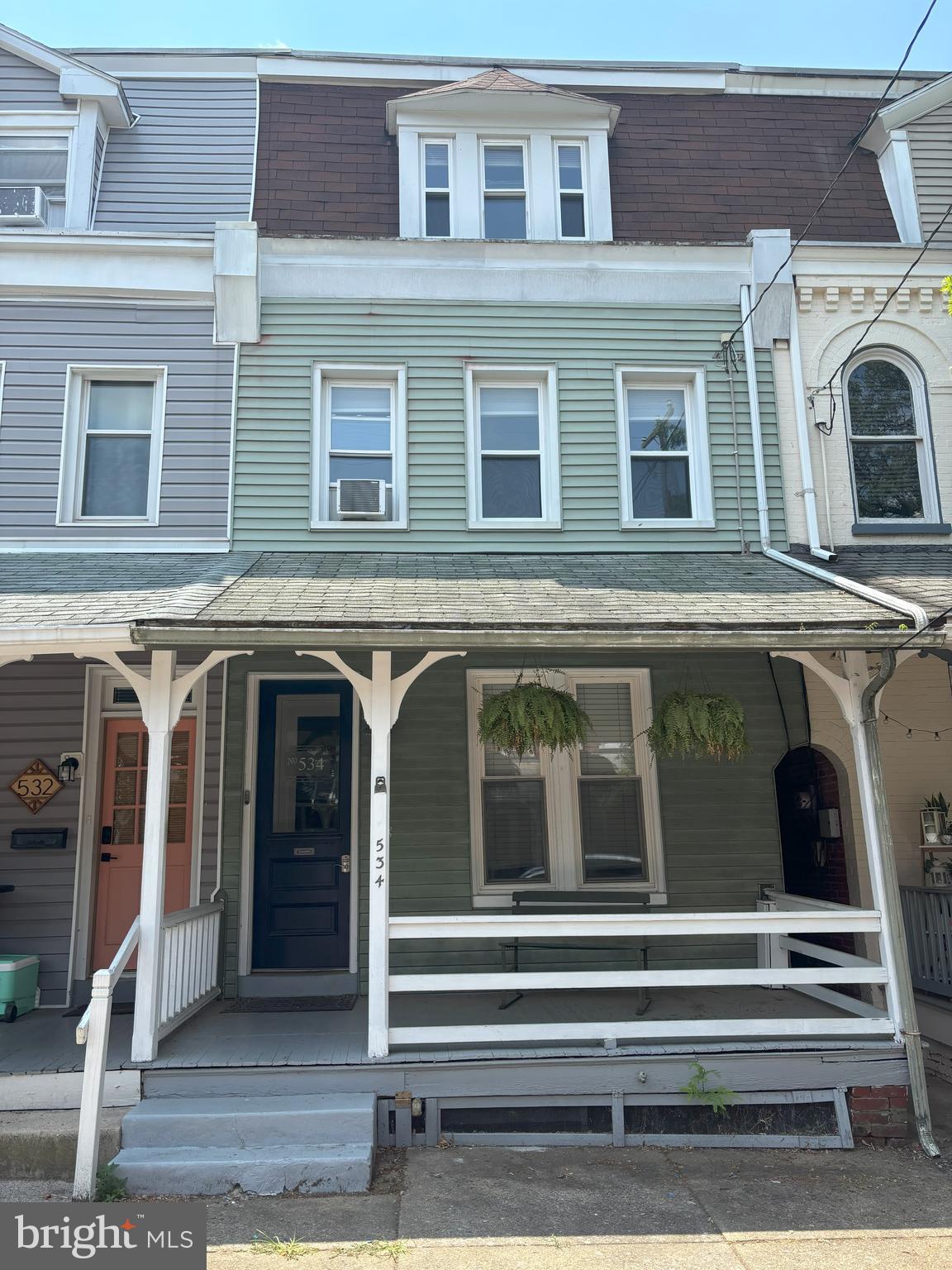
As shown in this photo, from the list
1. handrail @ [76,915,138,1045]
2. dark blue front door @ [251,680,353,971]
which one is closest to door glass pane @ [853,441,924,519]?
dark blue front door @ [251,680,353,971]

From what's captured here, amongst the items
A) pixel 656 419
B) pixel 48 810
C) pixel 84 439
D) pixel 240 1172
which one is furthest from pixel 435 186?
pixel 240 1172

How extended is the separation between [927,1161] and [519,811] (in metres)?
3.74

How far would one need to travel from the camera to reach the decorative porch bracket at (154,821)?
5602 mm

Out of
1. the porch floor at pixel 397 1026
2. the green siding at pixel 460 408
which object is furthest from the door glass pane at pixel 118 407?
the porch floor at pixel 397 1026

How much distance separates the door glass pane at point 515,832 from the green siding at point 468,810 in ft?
0.84

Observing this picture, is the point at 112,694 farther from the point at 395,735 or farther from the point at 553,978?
the point at 553,978

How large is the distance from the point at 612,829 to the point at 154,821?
389 centimetres

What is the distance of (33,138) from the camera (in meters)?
8.84

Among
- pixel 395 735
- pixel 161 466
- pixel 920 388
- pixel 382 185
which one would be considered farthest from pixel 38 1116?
pixel 920 388

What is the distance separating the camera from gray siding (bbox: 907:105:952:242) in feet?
30.0

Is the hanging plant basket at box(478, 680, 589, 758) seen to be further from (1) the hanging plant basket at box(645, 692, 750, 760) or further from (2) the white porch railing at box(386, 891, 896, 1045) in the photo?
(2) the white porch railing at box(386, 891, 896, 1045)

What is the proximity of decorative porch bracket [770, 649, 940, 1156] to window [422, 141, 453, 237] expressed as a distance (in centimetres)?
558

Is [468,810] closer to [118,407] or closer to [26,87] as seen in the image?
[118,407]

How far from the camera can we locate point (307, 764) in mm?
7859
